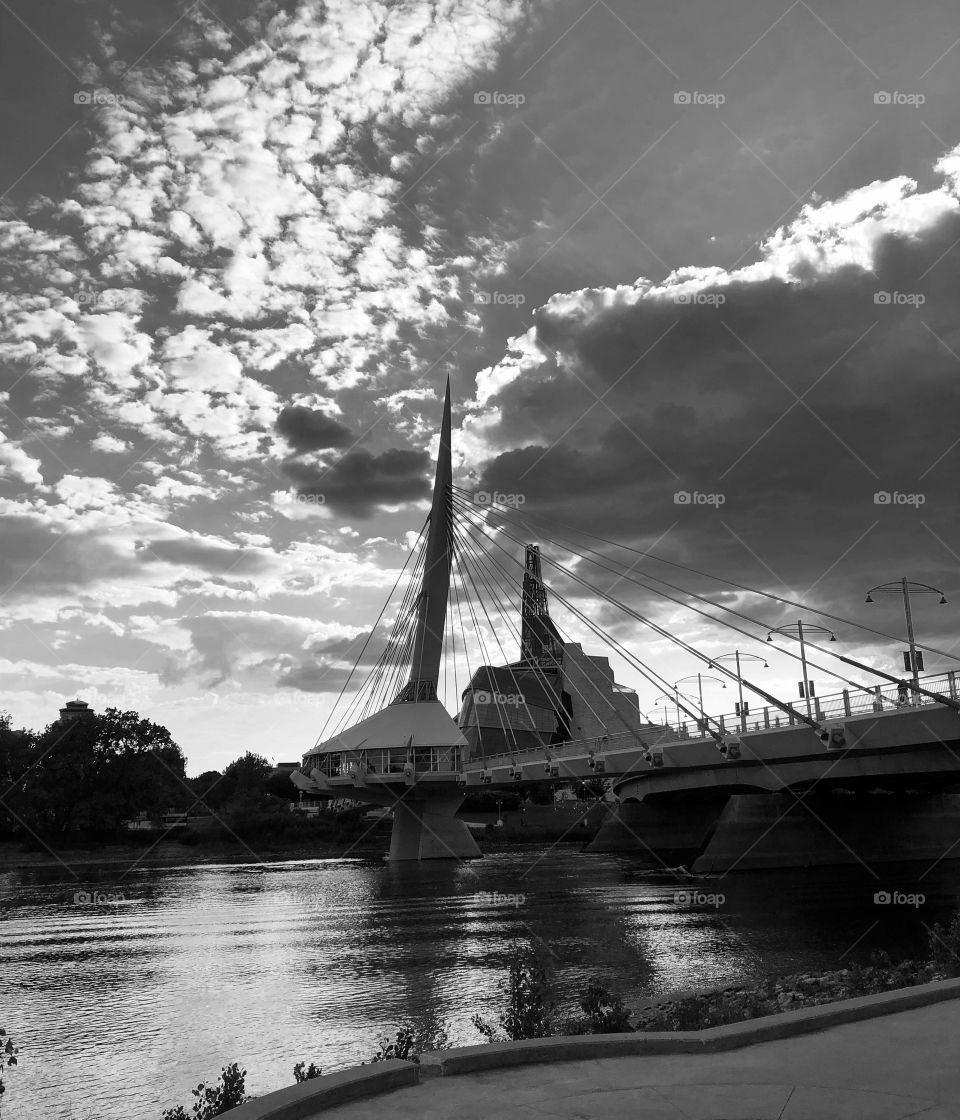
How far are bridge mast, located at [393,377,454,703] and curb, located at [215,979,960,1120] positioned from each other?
56.5m

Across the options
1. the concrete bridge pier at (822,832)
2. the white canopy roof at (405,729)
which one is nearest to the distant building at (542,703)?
the white canopy roof at (405,729)

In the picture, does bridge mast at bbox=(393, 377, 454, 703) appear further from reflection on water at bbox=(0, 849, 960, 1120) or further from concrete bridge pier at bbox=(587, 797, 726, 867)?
Result: concrete bridge pier at bbox=(587, 797, 726, 867)

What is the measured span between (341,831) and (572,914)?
206 ft

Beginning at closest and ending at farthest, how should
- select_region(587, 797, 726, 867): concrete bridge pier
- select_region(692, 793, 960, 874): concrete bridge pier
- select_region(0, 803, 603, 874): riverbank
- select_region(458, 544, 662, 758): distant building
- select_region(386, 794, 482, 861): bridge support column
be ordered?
select_region(692, 793, 960, 874): concrete bridge pier, select_region(386, 794, 482, 861): bridge support column, select_region(0, 803, 603, 874): riverbank, select_region(587, 797, 726, 867): concrete bridge pier, select_region(458, 544, 662, 758): distant building

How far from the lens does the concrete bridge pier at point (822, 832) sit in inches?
2304

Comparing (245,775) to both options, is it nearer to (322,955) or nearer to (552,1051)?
(322,955)

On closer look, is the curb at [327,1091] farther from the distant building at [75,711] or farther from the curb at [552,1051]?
the distant building at [75,711]

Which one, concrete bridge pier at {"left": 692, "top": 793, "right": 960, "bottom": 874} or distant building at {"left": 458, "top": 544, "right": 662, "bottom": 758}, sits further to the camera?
distant building at {"left": 458, "top": 544, "right": 662, "bottom": 758}

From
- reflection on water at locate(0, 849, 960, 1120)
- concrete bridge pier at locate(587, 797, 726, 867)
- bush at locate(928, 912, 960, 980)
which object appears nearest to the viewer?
bush at locate(928, 912, 960, 980)

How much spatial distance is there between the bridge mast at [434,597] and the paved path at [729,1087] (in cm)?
5779

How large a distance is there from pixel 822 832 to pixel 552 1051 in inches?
2208

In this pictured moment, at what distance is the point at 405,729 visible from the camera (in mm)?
68875

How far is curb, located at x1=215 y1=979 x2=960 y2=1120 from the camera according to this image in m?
7.38

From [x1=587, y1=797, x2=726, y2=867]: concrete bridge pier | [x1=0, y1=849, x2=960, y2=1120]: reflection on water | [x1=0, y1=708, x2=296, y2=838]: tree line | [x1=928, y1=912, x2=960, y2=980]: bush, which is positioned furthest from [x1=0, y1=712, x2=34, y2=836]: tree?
[x1=928, y1=912, x2=960, y2=980]: bush
